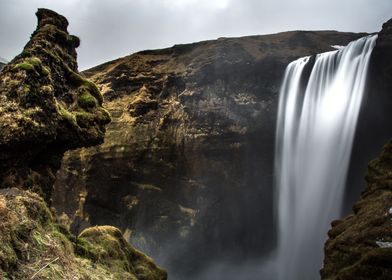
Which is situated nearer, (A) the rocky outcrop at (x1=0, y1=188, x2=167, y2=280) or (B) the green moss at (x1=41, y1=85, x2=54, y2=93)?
(A) the rocky outcrop at (x1=0, y1=188, x2=167, y2=280)

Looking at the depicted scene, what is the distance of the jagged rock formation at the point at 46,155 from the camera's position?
21.4 feet

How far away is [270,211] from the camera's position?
32.2m

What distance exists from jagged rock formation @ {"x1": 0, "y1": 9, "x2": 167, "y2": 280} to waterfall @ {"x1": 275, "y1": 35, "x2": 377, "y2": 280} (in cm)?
1552

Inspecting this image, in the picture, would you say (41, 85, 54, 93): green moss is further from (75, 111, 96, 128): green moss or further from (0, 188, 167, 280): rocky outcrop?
(0, 188, 167, 280): rocky outcrop

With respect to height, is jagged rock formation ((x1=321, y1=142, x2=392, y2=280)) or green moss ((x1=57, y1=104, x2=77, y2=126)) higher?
green moss ((x1=57, y1=104, x2=77, y2=126))

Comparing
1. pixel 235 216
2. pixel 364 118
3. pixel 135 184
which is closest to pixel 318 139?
pixel 364 118

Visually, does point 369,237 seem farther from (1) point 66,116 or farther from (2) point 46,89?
(2) point 46,89

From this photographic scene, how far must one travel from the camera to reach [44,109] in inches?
384

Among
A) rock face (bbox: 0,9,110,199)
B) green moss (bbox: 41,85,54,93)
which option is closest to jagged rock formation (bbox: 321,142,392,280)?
rock face (bbox: 0,9,110,199)

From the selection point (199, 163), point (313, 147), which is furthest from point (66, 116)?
point (199, 163)

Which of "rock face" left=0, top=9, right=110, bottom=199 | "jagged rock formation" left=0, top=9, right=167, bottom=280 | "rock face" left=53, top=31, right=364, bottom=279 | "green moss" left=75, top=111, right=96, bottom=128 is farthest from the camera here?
"rock face" left=53, top=31, right=364, bottom=279

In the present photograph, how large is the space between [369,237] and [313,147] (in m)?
18.2

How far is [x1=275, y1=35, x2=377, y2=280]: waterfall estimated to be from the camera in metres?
25.2

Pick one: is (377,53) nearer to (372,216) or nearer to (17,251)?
(372,216)
